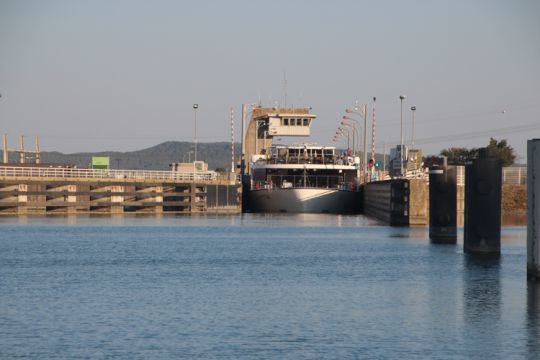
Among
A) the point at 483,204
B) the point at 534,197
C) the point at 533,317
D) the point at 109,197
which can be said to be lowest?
the point at 533,317

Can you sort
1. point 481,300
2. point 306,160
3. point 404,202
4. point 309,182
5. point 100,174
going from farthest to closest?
point 309,182
point 306,160
point 100,174
point 404,202
point 481,300

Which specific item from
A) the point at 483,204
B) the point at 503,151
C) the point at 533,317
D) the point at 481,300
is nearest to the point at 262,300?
the point at 481,300

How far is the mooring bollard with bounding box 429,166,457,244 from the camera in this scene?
4844 cm

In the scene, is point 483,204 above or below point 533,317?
above

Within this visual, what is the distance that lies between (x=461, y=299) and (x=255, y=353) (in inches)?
384

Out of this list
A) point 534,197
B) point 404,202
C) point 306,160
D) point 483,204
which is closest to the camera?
point 534,197

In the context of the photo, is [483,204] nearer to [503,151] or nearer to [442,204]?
[442,204]

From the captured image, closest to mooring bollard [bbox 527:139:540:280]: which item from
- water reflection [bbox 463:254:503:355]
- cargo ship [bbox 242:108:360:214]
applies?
water reflection [bbox 463:254:503:355]

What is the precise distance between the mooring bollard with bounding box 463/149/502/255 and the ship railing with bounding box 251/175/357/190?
5070cm

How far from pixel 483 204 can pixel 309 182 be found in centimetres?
5342

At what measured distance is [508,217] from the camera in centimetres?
8525

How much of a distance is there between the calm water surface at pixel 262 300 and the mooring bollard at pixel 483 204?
3.02 ft

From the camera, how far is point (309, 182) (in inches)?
3620

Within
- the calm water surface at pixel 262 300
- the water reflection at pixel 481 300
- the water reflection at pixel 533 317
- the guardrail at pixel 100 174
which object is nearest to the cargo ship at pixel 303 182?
the guardrail at pixel 100 174
